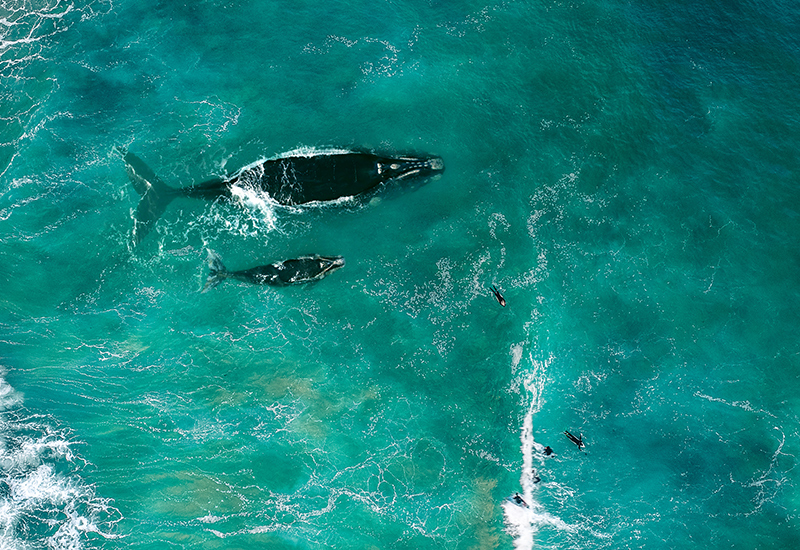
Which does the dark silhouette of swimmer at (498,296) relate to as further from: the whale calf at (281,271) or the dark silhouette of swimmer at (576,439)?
the whale calf at (281,271)

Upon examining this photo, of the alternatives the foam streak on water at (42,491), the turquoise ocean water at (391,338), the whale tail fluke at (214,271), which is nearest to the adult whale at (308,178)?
the turquoise ocean water at (391,338)

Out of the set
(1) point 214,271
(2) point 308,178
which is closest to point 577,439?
(2) point 308,178

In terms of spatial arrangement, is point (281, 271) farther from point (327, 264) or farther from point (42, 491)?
point (42, 491)

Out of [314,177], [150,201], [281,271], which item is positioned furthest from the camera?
[150,201]

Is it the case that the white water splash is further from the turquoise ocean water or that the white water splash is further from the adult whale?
the adult whale

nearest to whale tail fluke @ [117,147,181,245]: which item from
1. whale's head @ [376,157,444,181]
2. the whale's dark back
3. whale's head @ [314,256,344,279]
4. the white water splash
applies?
the whale's dark back

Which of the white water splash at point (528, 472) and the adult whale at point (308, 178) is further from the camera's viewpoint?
the white water splash at point (528, 472)
